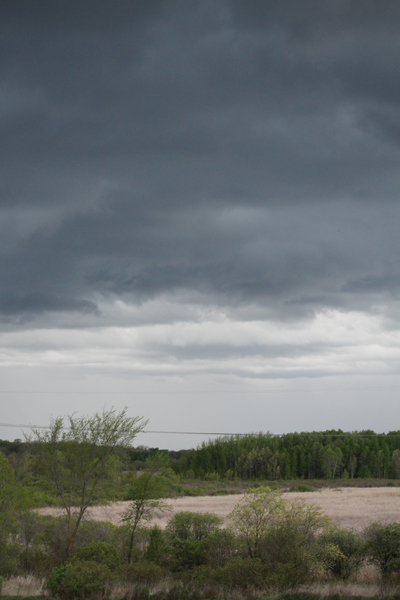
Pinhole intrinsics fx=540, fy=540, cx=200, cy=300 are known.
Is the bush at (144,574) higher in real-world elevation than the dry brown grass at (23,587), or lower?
higher

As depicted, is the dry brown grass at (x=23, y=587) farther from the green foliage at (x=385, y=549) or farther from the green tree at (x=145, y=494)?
the green foliage at (x=385, y=549)

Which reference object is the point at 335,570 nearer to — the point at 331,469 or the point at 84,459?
the point at 84,459

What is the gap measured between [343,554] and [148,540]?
390 inches

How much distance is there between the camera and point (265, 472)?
471 ft

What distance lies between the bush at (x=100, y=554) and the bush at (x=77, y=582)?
8.22 feet

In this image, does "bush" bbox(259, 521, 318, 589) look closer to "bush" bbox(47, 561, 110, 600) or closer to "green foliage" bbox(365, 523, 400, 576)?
"green foliage" bbox(365, 523, 400, 576)

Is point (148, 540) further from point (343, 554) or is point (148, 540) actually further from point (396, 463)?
point (396, 463)

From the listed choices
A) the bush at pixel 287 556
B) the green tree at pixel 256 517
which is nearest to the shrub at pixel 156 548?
the green tree at pixel 256 517

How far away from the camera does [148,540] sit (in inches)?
1110

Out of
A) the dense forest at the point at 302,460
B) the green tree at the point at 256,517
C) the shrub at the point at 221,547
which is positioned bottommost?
the dense forest at the point at 302,460

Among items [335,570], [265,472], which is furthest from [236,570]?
[265,472]

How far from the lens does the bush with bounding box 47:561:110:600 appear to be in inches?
893

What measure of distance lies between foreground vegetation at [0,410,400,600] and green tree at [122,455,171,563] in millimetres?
55

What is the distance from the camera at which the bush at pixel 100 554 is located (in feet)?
87.0
